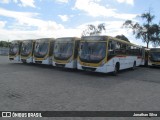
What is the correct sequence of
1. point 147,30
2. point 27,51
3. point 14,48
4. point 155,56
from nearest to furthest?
point 27,51 → point 14,48 → point 155,56 → point 147,30

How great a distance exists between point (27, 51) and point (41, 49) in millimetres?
2433

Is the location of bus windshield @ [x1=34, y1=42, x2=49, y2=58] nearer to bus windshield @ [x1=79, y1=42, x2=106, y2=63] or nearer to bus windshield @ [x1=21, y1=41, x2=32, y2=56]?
bus windshield @ [x1=21, y1=41, x2=32, y2=56]

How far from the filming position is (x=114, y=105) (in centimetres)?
826

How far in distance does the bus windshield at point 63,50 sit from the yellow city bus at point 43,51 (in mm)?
1477

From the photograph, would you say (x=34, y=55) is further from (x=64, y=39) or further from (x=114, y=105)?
(x=114, y=105)

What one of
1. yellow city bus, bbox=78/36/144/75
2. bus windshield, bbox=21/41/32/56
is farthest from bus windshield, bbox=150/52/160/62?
bus windshield, bbox=21/41/32/56

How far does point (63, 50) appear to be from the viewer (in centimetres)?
1984

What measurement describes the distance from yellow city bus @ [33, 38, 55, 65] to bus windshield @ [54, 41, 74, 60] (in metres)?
1.48

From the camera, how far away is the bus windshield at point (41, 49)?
21875mm

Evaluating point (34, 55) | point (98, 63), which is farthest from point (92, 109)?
point (34, 55)

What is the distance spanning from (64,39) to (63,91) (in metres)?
10.4

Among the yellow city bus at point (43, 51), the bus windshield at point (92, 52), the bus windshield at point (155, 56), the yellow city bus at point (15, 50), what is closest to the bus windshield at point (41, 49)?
the yellow city bus at point (43, 51)

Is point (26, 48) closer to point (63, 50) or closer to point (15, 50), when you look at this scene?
point (15, 50)

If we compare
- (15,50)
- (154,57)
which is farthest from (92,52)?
(154,57)
